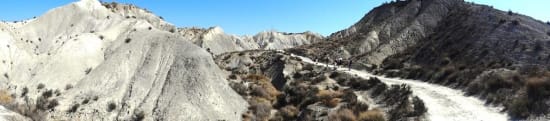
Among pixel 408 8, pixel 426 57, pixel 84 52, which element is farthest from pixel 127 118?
pixel 408 8

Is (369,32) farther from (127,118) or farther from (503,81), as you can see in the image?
(127,118)

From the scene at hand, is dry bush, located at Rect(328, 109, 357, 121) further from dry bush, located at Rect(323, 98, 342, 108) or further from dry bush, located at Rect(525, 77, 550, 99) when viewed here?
dry bush, located at Rect(525, 77, 550, 99)

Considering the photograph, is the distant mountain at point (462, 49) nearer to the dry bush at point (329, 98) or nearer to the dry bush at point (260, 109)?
the dry bush at point (329, 98)

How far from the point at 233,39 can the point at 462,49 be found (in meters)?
97.1

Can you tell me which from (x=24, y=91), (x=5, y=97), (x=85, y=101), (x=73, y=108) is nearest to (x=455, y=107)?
(x=85, y=101)

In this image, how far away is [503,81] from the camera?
33.2 metres

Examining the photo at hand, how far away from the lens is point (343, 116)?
31.2 metres

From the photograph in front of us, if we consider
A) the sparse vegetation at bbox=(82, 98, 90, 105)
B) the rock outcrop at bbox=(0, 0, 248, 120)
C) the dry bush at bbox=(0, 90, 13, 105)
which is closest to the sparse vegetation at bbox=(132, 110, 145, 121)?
the rock outcrop at bbox=(0, 0, 248, 120)

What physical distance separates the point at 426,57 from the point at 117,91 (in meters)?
38.1

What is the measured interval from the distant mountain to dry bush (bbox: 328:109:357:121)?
26.8ft

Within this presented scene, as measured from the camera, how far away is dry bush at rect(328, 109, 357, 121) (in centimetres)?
3086

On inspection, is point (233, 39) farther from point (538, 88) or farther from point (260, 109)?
point (538, 88)

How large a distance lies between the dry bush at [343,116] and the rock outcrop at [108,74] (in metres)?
6.69

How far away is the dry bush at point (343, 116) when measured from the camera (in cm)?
3086
